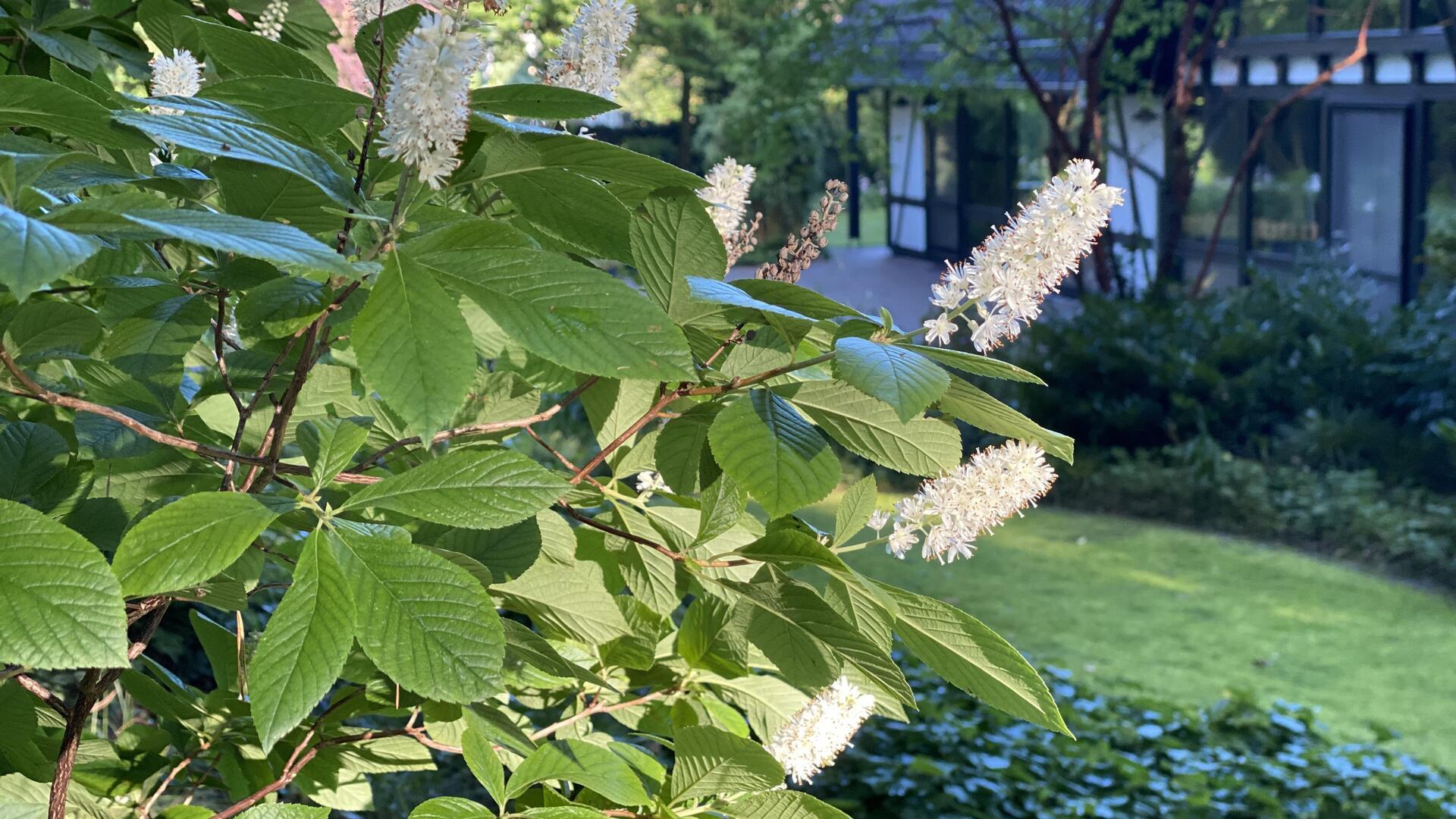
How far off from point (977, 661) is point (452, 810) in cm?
24

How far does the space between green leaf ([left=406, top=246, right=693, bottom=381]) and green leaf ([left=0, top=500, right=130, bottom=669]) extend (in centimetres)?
15

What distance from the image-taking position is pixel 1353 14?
9.32 metres

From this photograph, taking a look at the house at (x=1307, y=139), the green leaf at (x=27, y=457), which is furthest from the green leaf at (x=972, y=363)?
the house at (x=1307, y=139)

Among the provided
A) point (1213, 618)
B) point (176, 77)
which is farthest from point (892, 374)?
point (1213, 618)

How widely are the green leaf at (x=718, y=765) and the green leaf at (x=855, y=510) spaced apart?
0.12 m

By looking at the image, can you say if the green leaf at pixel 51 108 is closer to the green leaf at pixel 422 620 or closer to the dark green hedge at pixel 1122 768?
the green leaf at pixel 422 620

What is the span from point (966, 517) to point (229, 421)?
51 centimetres

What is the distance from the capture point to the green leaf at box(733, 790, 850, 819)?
0.63 meters

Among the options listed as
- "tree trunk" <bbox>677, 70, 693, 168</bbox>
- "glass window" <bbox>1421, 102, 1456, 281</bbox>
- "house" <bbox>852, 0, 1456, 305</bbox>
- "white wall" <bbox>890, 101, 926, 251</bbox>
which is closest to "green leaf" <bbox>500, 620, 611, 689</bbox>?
"house" <bbox>852, 0, 1456, 305</bbox>

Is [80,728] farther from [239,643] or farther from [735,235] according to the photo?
[735,235]

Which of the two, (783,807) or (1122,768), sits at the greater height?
(783,807)

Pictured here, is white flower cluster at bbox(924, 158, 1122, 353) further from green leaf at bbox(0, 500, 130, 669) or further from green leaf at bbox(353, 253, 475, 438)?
green leaf at bbox(0, 500, 130, 669)

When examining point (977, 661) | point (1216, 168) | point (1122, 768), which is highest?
point (1216, 168)

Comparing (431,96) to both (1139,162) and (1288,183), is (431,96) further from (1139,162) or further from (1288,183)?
(1139,162)
